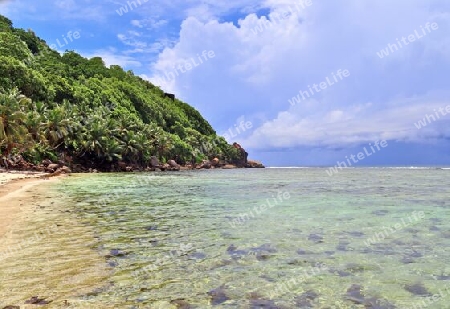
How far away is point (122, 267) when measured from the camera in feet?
27.1

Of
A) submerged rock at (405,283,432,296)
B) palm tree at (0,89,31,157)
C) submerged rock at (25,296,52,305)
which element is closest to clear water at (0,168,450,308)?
submerged rock at (405,283,432,296)

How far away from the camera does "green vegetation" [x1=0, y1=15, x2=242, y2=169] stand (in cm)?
5553

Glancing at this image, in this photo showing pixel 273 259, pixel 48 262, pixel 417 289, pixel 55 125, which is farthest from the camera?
pixel 55 125

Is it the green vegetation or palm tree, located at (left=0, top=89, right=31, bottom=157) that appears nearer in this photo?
palm tree, located at (left=0, top=89, right=31, bottom=157)

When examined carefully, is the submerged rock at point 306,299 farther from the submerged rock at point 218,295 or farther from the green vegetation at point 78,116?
the green vegetation at point 78,116

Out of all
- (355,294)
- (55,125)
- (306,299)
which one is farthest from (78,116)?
(355,294)

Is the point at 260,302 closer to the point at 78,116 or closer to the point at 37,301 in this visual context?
the point at 37,301

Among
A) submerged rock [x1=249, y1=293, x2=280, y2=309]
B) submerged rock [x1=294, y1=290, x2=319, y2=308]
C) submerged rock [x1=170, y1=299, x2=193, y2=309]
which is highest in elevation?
submerged rock [x1=170, y1=299, x2=193, y2=309]

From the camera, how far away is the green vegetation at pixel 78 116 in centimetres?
5553

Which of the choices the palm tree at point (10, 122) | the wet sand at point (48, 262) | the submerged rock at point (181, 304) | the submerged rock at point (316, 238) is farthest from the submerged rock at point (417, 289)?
the palm tree at point (10, 122)

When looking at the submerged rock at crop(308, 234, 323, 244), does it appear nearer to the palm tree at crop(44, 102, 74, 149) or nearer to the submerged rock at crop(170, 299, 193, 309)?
the submerged rock at crop(170, 299, 193, 309)

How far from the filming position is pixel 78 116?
72.6 metres

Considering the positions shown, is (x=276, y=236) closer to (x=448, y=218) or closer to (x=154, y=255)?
(x=154, y=255)

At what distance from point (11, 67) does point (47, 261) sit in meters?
74.2
